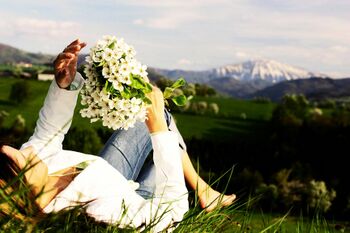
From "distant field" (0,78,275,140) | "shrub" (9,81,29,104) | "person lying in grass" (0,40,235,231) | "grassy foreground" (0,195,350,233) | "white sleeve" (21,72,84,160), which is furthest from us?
"shrub" (9,81,29,104)

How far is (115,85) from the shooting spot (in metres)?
3.33

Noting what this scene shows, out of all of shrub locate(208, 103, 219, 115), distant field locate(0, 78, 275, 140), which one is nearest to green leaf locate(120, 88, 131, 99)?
distant field locate(0, 78, 275, 140)

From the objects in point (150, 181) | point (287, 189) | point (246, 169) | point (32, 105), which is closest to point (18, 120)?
point (32, 105)

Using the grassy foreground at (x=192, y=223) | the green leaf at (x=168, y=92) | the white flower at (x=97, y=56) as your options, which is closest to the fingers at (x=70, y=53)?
the white flower at (x=97, y=56)

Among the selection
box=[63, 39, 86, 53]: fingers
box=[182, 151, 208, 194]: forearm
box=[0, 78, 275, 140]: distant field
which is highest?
box=[63, 39, 86, 53]: fingers

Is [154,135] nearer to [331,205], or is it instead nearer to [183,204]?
[183,204]

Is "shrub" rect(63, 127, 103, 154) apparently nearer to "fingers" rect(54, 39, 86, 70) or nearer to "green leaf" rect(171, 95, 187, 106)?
"green leaf" rect(171, 95, 187, 106)

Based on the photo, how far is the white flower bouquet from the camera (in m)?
3.34

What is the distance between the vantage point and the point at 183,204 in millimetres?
3133

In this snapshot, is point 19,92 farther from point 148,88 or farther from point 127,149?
point 148,88

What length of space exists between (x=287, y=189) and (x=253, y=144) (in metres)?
12.5

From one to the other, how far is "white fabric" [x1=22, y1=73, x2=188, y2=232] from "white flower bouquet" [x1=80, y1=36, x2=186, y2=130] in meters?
0.18

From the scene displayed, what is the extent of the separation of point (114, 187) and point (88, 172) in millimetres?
149

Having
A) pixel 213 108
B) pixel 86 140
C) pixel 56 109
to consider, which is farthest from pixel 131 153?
pixel 213 108
